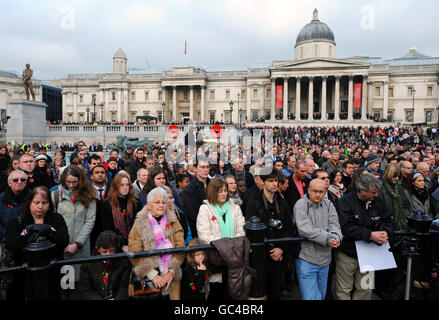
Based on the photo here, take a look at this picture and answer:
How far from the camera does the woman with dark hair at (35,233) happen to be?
2969 millimetres

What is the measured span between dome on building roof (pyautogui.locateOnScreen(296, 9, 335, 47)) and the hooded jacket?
6354 cm

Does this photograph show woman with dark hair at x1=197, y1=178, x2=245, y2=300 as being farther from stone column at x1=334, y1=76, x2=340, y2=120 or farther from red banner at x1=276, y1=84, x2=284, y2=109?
red banner at x1=276, y1=84, x2=284, y2=109

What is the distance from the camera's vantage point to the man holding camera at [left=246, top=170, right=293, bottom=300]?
411 cm

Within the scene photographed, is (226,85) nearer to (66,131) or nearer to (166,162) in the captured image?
(66,131)

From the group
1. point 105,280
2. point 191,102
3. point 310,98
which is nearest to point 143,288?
point 105,280

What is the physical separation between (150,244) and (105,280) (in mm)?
620

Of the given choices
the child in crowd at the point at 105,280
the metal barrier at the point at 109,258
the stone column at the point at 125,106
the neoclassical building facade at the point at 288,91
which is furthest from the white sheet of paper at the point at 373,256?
the stone column at the point at 125,106

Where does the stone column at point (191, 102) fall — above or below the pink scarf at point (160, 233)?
above

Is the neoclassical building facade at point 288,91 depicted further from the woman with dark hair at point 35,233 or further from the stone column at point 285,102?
the woman with dark hair at point 35,233

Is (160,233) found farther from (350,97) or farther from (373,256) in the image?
(350,97)

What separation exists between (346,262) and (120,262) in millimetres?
3033

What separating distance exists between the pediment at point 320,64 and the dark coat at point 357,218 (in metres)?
54.4

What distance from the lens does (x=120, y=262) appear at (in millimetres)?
A: 3301

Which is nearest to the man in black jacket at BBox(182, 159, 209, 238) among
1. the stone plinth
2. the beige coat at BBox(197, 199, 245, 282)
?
the beige coat at BBox(197, 199, 245, 282)
